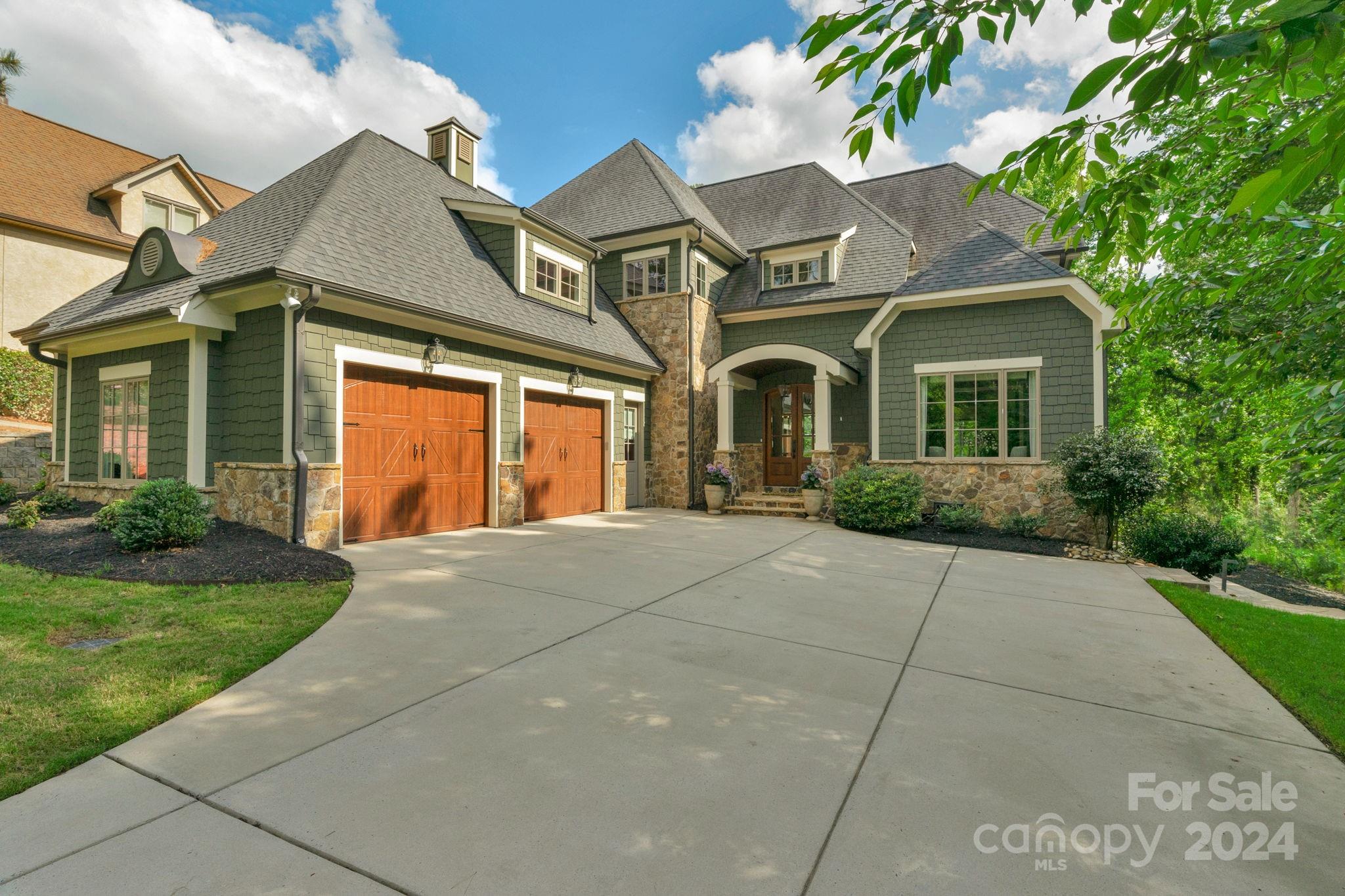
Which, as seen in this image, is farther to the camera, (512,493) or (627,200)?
(627,200)

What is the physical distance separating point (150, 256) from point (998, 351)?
1464 cm

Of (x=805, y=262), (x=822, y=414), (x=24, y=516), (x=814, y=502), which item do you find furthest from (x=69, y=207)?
(x=814, y=502)

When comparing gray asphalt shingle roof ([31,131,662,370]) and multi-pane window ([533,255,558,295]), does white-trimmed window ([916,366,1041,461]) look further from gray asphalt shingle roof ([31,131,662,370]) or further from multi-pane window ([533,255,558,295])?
multi-pane window ([533,255,558,295])

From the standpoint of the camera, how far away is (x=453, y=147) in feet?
42.2

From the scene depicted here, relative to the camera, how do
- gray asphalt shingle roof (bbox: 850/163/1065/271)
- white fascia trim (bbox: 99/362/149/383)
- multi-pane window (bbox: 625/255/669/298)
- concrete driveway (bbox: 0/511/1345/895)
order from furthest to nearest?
gray asphalt shingle roof (bbox: 850/163/1065/271) → multi-pane window (bbox: 625/255/669/298) → white fascia trim (bbox: 99/362/149/383) → concrete driveway (bbox: 0/511/1345/895)

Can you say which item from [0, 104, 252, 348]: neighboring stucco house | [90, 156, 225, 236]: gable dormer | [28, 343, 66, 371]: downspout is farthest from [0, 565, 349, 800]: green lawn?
[90, 156, 225, 236]: gable dormer

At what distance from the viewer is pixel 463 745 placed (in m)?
2.71

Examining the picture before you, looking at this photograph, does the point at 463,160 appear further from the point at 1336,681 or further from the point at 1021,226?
the point at 1336,681

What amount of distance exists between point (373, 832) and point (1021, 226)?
647 inches

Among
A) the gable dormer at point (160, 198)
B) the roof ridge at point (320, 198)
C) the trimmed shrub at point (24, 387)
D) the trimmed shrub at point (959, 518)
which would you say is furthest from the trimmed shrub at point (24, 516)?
the trimmed shrub at point (959, 518)

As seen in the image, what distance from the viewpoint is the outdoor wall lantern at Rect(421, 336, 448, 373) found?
8609 mm

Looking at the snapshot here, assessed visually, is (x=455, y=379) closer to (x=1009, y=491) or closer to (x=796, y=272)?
(x=796, y=272)

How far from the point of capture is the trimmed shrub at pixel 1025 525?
33.2ft

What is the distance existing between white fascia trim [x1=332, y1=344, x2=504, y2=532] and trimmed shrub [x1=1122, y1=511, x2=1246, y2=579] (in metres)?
10.3
